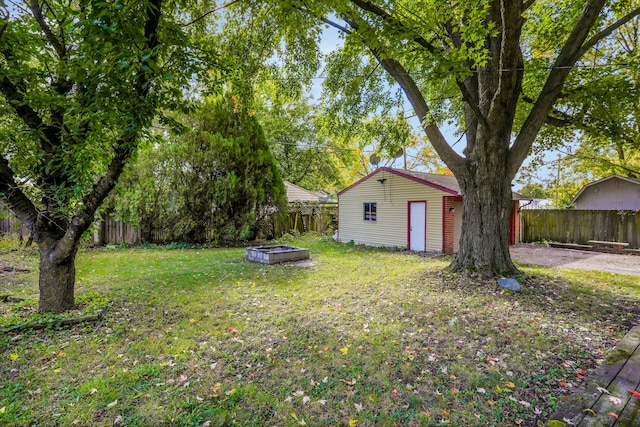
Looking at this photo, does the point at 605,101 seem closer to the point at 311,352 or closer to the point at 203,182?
the point at 311,352

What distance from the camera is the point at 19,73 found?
11.7 ft

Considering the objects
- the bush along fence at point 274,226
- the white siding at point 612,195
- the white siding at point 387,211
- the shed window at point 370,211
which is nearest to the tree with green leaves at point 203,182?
the bush along fence at point 274,226

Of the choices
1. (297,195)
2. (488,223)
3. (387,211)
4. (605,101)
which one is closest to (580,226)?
(387,211)

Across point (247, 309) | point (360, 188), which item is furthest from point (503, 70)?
point (360, 188)

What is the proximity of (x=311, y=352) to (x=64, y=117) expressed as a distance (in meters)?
4.28

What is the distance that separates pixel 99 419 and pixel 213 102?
1164cm

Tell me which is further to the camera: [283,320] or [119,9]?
[283,320]

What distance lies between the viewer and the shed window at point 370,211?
13581 mm

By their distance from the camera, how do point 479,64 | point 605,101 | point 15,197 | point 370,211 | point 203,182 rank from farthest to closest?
point 370,211 < point 203,182 < point 605,101 < point 479,64 < point 15,197

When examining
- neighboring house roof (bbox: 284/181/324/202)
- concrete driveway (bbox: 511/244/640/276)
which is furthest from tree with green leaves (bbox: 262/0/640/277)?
neighboring house roof (bbox: 284/181/324/202)

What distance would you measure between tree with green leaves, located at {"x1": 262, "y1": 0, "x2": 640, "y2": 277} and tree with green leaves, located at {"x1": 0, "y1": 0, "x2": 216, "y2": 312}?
2.93 meters

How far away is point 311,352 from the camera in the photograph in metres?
3.46

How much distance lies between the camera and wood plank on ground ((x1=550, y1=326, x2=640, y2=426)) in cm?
237

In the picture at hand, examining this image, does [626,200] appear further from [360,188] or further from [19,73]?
[19,73]
